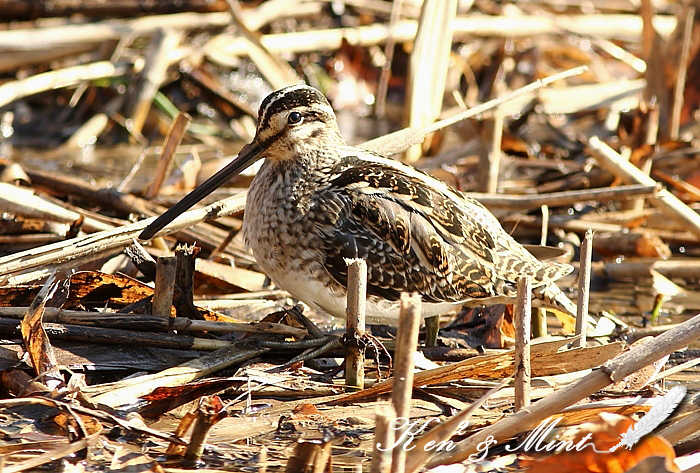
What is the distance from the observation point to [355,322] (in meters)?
4.00

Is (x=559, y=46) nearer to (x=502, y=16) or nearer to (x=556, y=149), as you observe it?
(x=502, y=16)

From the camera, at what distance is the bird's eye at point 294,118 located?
16.1 ft

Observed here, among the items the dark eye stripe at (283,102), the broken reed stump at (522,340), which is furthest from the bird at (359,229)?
the broken reed stump at (522,340)

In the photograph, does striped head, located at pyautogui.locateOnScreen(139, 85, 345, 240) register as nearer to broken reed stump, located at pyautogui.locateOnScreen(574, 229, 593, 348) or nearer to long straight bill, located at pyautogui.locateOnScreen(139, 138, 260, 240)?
long straight bill, located at pyautogui.locateOnScreen(139, 138, 260, 240)

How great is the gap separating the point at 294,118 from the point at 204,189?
57 centimetres

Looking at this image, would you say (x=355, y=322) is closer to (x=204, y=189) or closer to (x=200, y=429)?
(x=200, y=429)

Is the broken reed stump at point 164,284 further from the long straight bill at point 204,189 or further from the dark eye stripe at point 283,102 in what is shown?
the dark eye stripe at point 283,102

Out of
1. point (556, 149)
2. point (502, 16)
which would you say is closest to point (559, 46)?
point (502, 16)

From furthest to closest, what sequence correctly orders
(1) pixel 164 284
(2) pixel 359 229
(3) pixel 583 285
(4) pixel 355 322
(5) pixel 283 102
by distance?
(5) pixel 283 102 < (2) pixel 359 229 < (1) pixel 164 284 < (3) pixel 583 285 < (4) pixel 355 322

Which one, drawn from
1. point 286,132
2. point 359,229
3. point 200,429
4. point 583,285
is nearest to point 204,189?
point 286,132

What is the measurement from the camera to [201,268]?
5344mm

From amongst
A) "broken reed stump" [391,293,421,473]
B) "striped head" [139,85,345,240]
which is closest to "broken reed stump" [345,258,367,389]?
"broken reed stump" [391,293,421,473]

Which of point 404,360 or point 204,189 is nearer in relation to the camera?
point 404,360

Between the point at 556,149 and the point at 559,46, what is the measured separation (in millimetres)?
2004
